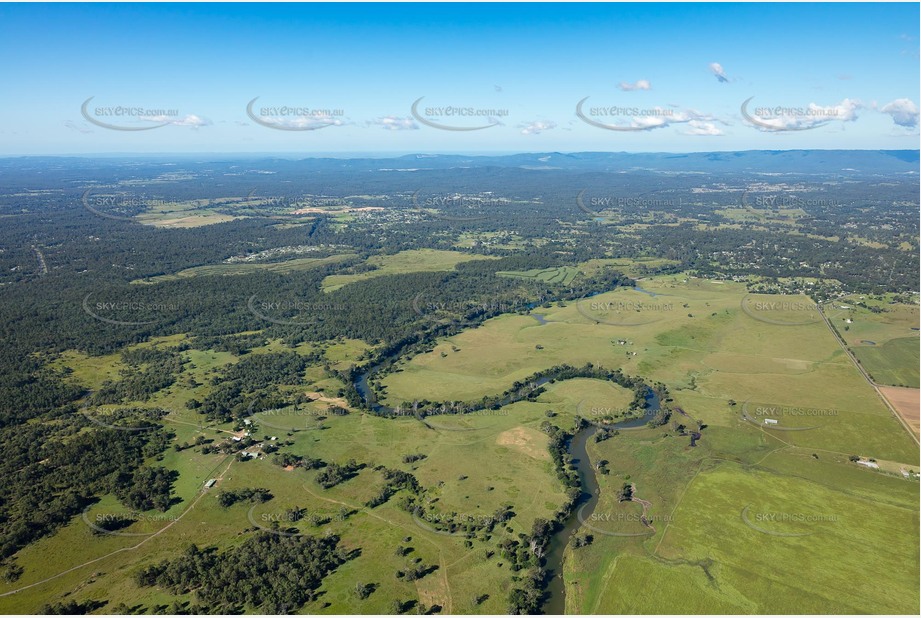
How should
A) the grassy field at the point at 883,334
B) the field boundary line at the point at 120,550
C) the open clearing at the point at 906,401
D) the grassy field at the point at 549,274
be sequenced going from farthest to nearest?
the grassy field at the point at 549,274 < the grassy field at the point at 883,334 < the open clearing at the point at 906,401 < the field boundary line at the point at 120,550

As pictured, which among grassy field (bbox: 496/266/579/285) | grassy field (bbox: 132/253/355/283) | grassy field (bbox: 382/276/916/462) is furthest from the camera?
grassy field (bbox: 132/253/355/283)

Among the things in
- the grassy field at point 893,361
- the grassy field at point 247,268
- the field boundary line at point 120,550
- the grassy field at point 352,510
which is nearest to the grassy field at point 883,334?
the grassy field at point 893,361

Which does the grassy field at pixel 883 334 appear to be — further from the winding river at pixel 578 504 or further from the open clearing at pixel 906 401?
the winding river at pixel 578 504

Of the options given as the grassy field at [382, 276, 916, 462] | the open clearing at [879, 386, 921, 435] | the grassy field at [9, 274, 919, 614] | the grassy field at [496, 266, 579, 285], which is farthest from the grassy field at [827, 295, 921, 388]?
the grassy field at [496, 266, 579, 285]

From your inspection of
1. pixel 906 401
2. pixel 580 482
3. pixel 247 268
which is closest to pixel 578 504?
pixel 580 482

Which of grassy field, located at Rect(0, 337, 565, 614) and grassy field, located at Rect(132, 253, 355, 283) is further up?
Result: grassy field, located at Rect(132, 253, 355, 283)

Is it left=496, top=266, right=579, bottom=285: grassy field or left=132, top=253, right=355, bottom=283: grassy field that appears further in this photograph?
left=132, top=253, right=355, bottom=283: grassy field

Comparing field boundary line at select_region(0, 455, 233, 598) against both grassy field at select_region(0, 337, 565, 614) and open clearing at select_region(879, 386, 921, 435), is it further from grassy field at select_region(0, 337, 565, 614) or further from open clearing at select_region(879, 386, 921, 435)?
open clearing at select_region(879, 386, 921, 435)

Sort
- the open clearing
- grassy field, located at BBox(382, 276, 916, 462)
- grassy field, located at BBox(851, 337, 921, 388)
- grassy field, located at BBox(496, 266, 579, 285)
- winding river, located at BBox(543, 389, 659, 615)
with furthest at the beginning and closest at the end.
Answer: grassy field, located at BBox(496, 266, 579, 285) < grassy field, located at BBox(851, 337, 921, 388) < grassy field, located at BBox(382, 276, 916, 462) < the open clearing < winding river, located at BBox(543, 389, 659, 615)

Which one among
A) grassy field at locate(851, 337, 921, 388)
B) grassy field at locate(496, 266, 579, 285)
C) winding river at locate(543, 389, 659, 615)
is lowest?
winding river at locate(543, 389, 659, 615)
